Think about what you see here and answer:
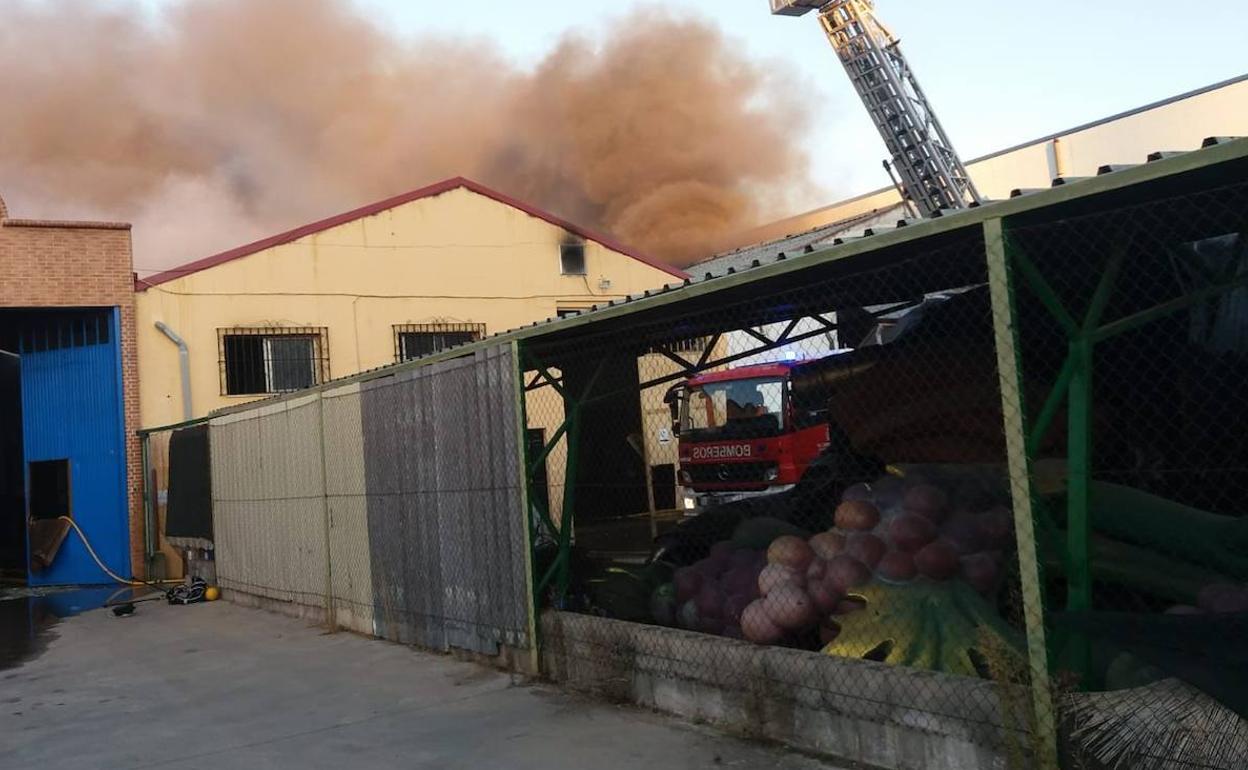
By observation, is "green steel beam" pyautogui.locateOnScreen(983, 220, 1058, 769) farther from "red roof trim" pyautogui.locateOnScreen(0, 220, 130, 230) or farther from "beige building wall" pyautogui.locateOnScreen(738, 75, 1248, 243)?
"beige building wall" pyautogui.locateOnScreen(738, 75, 1248, 243)

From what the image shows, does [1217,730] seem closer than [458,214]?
Yes

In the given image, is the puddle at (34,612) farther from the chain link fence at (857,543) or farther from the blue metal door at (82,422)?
the chain link fence at (857,543)

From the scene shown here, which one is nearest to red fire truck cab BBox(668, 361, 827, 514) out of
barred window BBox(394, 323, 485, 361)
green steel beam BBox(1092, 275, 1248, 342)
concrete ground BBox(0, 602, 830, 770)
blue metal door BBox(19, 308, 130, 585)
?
barred window BBox(394, 323, 485, 361)

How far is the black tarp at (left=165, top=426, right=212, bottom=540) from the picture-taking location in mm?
15719

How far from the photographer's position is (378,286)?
21109 millimetres

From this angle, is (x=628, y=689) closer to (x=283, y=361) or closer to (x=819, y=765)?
(x=819, y=765)

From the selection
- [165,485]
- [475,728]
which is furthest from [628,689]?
[165,485]

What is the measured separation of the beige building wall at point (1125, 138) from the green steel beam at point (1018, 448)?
23.0m

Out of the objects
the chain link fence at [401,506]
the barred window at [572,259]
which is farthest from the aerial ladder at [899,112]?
the chain link fence at [401,506]

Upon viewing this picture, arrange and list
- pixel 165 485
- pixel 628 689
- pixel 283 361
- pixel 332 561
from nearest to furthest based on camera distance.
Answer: pixel 628 689 → pixel 332 561 → pixel 165 485 → pixel 283 361

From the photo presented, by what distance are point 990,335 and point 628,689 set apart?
10.3 feet

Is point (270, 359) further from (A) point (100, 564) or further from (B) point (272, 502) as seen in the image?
(B) point (272, 502)

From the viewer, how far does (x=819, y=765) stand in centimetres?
532

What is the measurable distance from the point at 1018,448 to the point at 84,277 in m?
17.7
